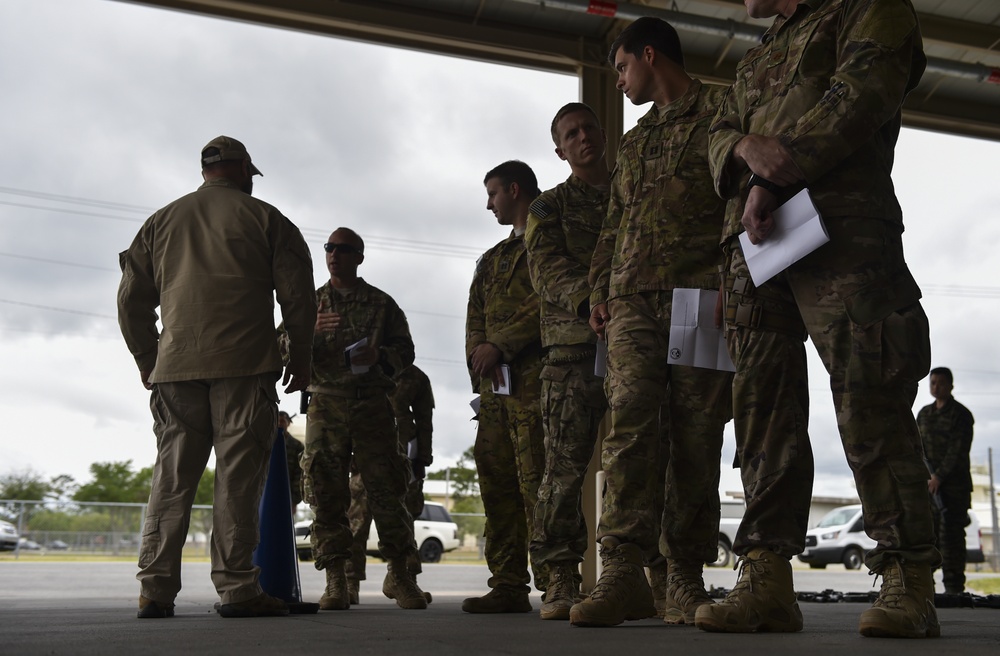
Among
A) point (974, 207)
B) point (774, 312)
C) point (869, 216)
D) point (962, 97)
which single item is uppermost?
point (962, 97)

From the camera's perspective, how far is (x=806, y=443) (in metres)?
2.29

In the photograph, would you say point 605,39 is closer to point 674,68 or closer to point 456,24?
point 456,24

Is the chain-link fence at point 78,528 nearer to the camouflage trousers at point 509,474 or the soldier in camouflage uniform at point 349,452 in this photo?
the soldier in camouflage uniform at point 349,452

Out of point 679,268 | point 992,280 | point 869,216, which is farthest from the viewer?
point 992,280

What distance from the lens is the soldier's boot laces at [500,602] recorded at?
12.0 feet

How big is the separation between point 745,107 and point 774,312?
57cm

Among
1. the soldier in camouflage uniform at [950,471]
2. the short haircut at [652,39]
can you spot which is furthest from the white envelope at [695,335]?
the soldier in camouflage uniform at [950,471]

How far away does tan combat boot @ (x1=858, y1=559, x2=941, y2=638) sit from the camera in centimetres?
200

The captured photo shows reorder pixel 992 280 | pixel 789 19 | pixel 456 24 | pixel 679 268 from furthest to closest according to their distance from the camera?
1. pixel 992 280
2. pixel 456 24
3. pixel 679 268
4. pixel 789 19

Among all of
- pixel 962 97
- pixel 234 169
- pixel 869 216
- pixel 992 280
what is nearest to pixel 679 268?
pixel 869 216

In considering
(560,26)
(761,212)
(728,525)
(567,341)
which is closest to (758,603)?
(761,212)

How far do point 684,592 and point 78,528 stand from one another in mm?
14264

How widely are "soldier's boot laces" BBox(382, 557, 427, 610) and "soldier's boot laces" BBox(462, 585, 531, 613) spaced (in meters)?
0.85

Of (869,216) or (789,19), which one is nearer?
(869,216)
